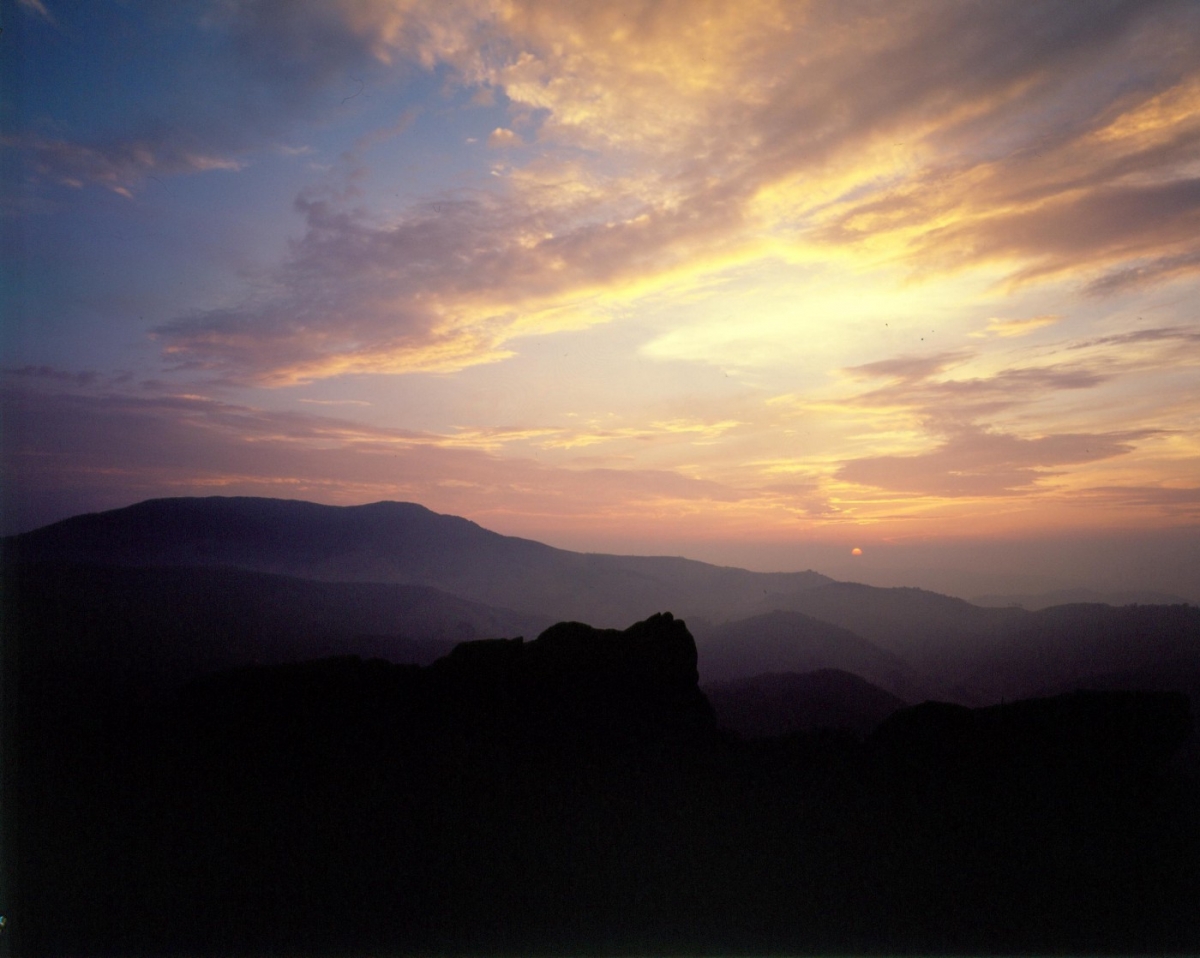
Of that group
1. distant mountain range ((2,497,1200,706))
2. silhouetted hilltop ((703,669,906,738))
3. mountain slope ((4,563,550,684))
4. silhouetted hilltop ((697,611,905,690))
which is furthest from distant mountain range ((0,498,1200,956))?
silhouetted hilltop ((697,611,905,690))

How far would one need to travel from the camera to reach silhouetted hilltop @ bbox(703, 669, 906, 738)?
42062 mm

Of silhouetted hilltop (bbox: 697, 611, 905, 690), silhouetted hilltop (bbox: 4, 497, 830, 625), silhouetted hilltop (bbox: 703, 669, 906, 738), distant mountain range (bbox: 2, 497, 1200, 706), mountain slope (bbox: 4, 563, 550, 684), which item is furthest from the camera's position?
silhouetted hilltop (bbox: 4, 497, 830, 625)

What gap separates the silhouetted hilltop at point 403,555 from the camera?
110438 millimetres

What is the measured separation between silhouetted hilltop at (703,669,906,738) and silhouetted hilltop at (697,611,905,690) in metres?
25.5

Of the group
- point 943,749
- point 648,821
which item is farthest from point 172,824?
point 943,749

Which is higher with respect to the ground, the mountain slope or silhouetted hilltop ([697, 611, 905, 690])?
the mountain slope

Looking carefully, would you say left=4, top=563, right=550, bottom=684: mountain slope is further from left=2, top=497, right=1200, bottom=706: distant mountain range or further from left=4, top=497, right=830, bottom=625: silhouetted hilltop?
left=4, top=497, right=830, bottom=625: silhouetted hilltop

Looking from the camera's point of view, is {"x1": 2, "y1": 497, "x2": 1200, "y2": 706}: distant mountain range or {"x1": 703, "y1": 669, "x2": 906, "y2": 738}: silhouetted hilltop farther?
{"x1": 2, "y1": 497, "x2": 1200, "y2": 706}: distant mountain range

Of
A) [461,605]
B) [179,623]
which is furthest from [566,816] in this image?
[461,605]

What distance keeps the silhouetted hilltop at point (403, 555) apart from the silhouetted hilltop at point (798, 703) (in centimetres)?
7265

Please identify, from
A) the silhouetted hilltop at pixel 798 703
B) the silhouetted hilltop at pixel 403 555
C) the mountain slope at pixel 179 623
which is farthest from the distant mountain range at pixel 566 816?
the silhouetted hilltop at pixel 403 555

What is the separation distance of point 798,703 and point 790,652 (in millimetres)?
42098

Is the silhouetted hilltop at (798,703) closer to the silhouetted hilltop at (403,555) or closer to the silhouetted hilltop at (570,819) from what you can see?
the silhouetted hilltop at (570,819)

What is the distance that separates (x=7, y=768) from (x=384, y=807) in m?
9.04
